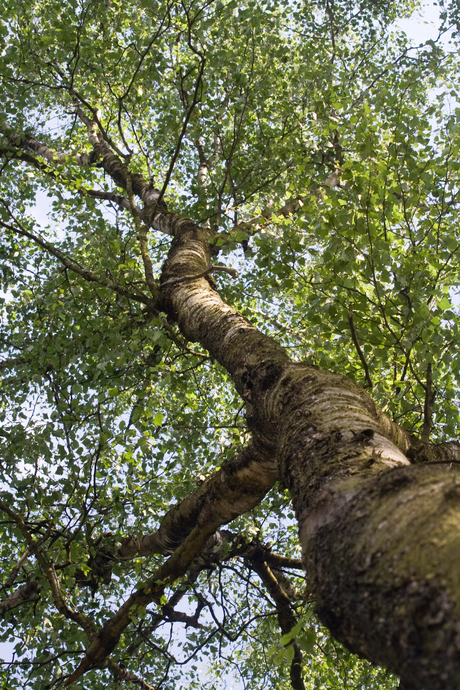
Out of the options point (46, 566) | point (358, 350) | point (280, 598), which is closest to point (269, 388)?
point (358, 350)

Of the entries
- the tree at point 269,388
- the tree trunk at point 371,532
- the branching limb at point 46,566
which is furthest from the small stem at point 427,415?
the branching limb at point 46,566

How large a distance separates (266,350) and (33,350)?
3.00 metres

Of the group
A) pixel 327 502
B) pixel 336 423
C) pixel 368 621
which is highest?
pixel 336 423

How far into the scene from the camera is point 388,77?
916 cm

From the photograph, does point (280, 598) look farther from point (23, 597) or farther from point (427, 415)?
point (427, 415)

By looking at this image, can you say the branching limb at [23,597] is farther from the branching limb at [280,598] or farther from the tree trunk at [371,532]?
the tree trunk at [371,532]

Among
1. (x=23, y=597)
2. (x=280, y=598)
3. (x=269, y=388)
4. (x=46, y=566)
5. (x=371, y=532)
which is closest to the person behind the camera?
(x=371, y=532)

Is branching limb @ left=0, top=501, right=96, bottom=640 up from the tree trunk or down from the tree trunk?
up

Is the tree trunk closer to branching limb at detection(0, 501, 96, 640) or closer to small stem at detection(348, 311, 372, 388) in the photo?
small stem at detection(348, 311, 372, 388)

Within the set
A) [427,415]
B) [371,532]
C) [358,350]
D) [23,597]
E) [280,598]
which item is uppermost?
[23,597]

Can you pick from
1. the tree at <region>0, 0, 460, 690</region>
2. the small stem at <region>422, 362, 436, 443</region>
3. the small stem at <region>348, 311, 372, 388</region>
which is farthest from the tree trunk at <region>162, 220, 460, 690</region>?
the small stem at <region>422, 362, 436, 443</region>

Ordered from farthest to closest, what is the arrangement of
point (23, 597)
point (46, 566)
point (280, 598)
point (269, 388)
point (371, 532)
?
point (280, 598)
point (23, 597)
point (46, 566)
point (269, 388)
point (371, 532)

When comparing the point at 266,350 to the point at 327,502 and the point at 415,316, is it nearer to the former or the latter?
the point at 415,316

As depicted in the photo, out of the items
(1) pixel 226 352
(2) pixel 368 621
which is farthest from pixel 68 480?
(2) pixel 368 621
